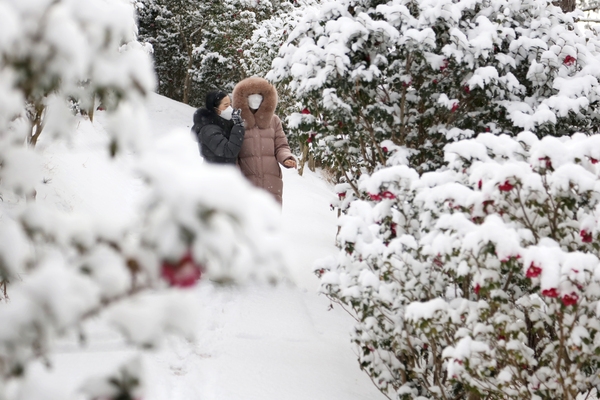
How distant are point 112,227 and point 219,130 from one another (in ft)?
11.4

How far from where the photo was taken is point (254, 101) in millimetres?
4598

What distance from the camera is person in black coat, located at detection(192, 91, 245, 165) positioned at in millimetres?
4270

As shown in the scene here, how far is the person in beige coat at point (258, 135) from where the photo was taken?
4562 millimetres

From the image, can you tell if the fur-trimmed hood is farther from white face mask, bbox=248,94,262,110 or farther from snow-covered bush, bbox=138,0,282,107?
snow-covered bush, bbox=138,0,282,107

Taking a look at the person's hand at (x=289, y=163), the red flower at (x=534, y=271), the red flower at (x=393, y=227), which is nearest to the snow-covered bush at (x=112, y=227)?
the red flower at (x=534, y=271)

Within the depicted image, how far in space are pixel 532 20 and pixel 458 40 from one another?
785mm

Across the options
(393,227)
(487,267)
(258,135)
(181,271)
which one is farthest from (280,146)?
(181,271)

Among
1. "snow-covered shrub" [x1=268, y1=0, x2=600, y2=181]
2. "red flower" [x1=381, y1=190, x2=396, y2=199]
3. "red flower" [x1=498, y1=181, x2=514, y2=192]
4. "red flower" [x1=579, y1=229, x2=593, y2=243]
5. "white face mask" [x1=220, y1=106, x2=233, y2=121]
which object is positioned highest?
"snow-covered shrub" [x1=268, y1=0, x2=600, y2=181]

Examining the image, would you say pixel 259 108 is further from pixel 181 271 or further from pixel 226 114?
pixel 181 271

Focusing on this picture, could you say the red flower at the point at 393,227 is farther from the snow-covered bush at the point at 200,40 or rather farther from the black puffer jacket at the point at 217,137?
the snow-covered bush at the point at 200,40

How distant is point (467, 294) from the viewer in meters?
2.62

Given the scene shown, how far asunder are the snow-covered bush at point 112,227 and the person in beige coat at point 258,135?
3.52 m

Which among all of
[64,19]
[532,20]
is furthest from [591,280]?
[532,20]

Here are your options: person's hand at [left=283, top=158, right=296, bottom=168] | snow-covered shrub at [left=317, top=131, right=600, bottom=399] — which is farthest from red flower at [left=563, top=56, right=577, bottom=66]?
person's hand at [left=283, top=158, right=296, bottom=168]
